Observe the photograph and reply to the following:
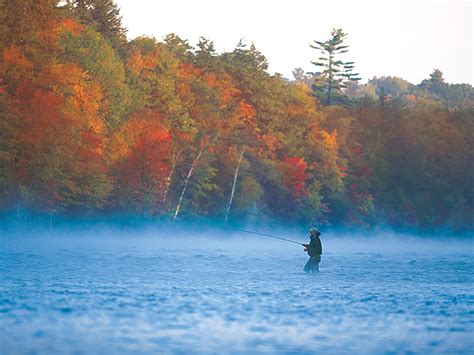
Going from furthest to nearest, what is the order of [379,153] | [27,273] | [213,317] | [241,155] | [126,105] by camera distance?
1. [379,153]
2. [241,155]
3. [126,105]
4. [27,273]
5. [213,317]

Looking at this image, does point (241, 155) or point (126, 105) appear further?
point (241, 155)

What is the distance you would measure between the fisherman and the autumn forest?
105 ft

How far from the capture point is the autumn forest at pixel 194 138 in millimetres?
68812

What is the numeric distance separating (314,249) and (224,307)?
11.4 m

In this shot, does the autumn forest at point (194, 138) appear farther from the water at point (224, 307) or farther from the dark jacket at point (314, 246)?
the dark jacket at point (314, 246)

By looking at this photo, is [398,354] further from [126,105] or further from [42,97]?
[126,105]

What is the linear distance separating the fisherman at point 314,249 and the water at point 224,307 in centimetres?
44

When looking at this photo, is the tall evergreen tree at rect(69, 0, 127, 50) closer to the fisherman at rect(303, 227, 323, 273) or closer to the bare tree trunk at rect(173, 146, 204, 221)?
the bare tree trunk at rect(173, 146, 204, 221)

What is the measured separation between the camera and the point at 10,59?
67938 millimetres

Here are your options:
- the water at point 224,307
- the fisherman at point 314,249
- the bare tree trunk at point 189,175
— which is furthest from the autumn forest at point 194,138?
the fisherman at point 314,249

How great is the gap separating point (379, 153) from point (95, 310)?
3560 inches

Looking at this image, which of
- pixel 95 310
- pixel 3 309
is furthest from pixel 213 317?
pixel 3 309

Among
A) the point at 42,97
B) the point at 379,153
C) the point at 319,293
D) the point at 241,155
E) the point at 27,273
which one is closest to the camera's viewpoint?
the point at 319,293

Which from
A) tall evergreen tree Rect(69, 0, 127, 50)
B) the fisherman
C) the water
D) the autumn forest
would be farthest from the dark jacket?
tall evergreen tree Rect(69, 0, 127, 50)
